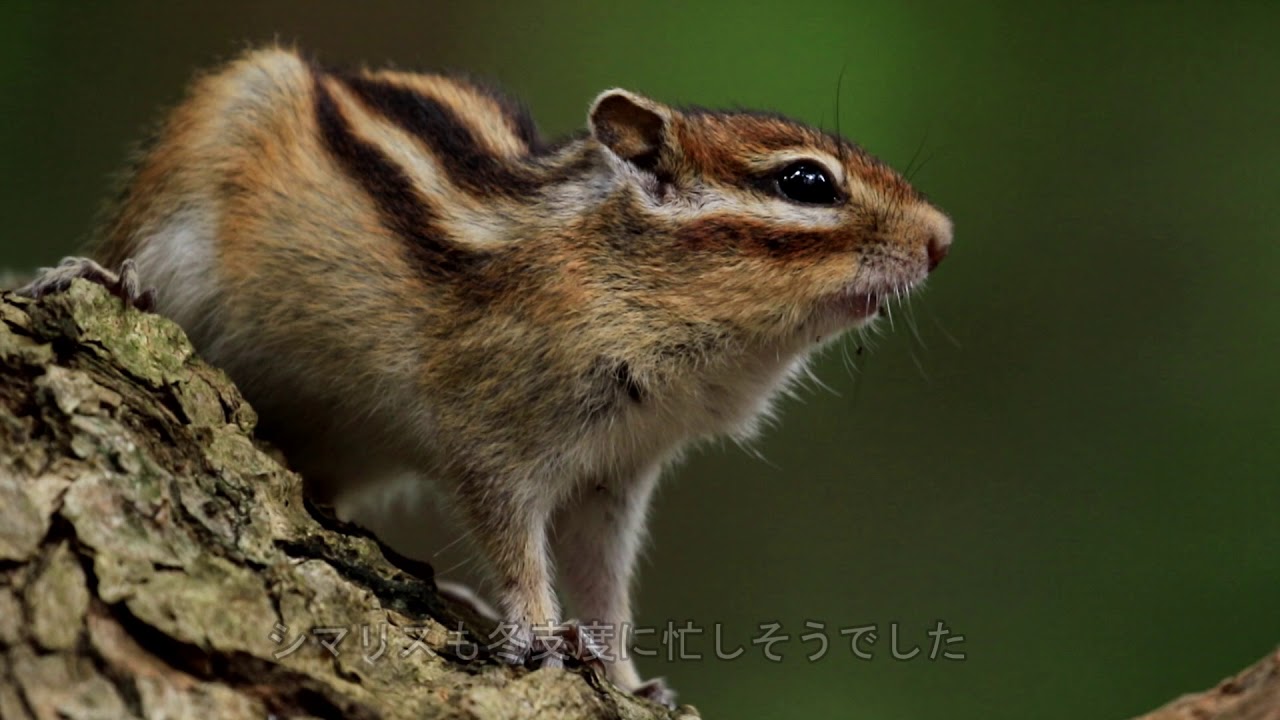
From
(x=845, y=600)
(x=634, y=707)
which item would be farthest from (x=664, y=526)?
(x=634, y=707)

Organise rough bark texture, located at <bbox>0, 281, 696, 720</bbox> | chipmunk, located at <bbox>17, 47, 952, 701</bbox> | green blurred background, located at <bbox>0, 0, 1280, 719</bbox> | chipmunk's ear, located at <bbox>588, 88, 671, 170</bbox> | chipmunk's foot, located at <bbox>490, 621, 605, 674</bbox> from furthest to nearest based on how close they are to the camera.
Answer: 1. green blurred background, located at <bbox>0, 0, 1280, 719</bbox>
2. chipmunk's ear, located at <bbox>588, 88, 671, 170</bbox>
3. chipmunk, located at <bbox>17, 47, 952, 701</bbox>
4. chipmunk's foot, located at <bbox>490, 621, 605, 674</bbox>
5. rough bark texture, located at <bbox>0, 281, 696, 720</bbox>

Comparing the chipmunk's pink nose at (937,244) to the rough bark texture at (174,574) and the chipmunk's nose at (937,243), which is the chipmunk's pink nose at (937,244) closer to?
the chipmunk's nose at (937,243)

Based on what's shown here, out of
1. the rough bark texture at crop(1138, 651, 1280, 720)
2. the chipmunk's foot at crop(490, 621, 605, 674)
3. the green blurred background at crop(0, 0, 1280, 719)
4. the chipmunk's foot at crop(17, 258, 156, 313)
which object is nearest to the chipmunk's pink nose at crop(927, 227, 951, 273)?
the chipmunk's foot at crop(490, 621, 605, 674)

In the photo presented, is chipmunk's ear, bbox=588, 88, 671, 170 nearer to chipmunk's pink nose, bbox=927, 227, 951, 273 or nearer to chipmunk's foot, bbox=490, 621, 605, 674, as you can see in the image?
chipmunk's pink nose, bbox=927, 227, 951, 273

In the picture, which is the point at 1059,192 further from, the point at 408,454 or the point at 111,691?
the point at 111,691

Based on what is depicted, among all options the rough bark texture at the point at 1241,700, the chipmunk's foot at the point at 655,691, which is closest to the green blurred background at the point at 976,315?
the chipmunk's foot at the point at 655,691

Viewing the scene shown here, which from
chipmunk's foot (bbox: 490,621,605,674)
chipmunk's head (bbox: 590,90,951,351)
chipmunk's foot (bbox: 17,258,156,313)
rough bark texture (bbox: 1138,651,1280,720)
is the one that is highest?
chipmunk's head (bbox: 590,90,951,351)

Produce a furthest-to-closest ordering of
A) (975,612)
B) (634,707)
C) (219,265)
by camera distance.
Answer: (975,612) < (219,265) < (634,707)
